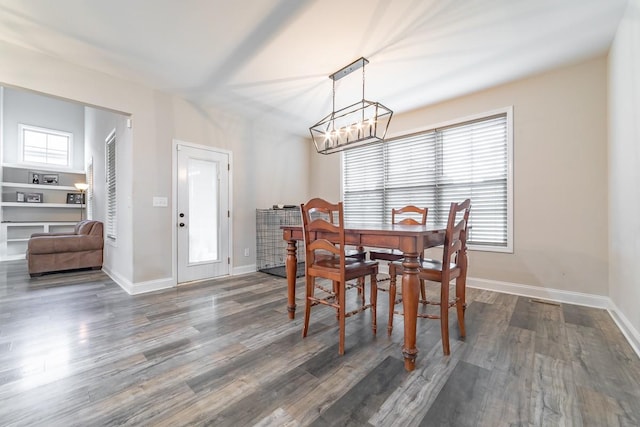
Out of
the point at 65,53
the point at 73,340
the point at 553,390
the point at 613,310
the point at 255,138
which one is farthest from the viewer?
the point at 255,138

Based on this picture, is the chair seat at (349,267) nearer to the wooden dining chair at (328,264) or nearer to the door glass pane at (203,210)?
the wooden dining chair at (328,264)

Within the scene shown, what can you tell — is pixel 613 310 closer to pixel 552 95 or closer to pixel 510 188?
pixel 510 188

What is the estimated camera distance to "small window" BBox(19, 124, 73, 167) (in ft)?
20.0

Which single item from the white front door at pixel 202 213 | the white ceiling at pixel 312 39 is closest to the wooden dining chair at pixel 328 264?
the white ceiling at pixel 312 39

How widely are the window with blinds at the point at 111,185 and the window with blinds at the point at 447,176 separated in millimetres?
3831

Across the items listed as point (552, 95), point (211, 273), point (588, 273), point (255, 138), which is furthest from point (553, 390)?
point (255, 138)

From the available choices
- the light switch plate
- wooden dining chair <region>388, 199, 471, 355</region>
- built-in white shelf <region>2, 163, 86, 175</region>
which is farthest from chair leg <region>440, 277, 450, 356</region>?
built-in white shelf <region>2, 163, 86, 175</region>

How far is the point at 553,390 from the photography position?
1427 millimetres

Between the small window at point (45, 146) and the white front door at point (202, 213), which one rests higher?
the small window at point (45, 146)

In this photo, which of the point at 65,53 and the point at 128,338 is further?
the point at 65,53

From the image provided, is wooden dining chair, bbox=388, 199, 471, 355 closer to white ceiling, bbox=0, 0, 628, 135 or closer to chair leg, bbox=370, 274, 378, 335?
chair leg, bbox=370, 274, 378, 335

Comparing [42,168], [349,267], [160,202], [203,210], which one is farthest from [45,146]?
[349,267]

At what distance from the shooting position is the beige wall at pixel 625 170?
6.24ft

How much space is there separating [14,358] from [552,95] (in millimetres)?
5250
